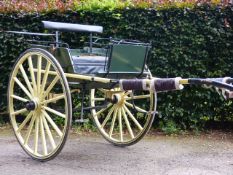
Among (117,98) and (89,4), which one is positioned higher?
(89,4)

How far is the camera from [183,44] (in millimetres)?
6102

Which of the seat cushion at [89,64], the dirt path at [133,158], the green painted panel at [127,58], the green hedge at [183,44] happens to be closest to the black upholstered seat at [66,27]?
the seat cushion at [89,64]

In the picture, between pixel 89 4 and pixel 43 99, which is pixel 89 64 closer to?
pixel 43 99

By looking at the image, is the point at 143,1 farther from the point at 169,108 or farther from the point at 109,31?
the point at 169,108

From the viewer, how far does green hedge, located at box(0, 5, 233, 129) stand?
6.05 meters

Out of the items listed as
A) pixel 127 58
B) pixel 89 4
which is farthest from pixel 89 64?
pixel 89 4

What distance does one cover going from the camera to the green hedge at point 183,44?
6055 mm

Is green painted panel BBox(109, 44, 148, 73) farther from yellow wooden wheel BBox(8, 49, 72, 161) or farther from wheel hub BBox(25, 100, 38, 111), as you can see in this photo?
wheel hub BBox(25, 100, 38, 111)

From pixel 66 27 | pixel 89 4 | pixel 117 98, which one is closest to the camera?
pixel 66 27

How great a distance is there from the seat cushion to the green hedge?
1436 mm

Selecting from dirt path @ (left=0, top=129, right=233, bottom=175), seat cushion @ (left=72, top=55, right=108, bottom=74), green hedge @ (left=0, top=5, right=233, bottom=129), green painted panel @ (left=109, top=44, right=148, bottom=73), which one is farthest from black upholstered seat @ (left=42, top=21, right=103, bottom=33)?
dirt path @ (left=0, top=129, right=233, bottom=175)

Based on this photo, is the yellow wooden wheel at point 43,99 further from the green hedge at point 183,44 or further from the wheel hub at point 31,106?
the green hedge at point 183,44

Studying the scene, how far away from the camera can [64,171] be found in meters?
4.38

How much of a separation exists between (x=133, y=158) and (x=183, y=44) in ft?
6.35
